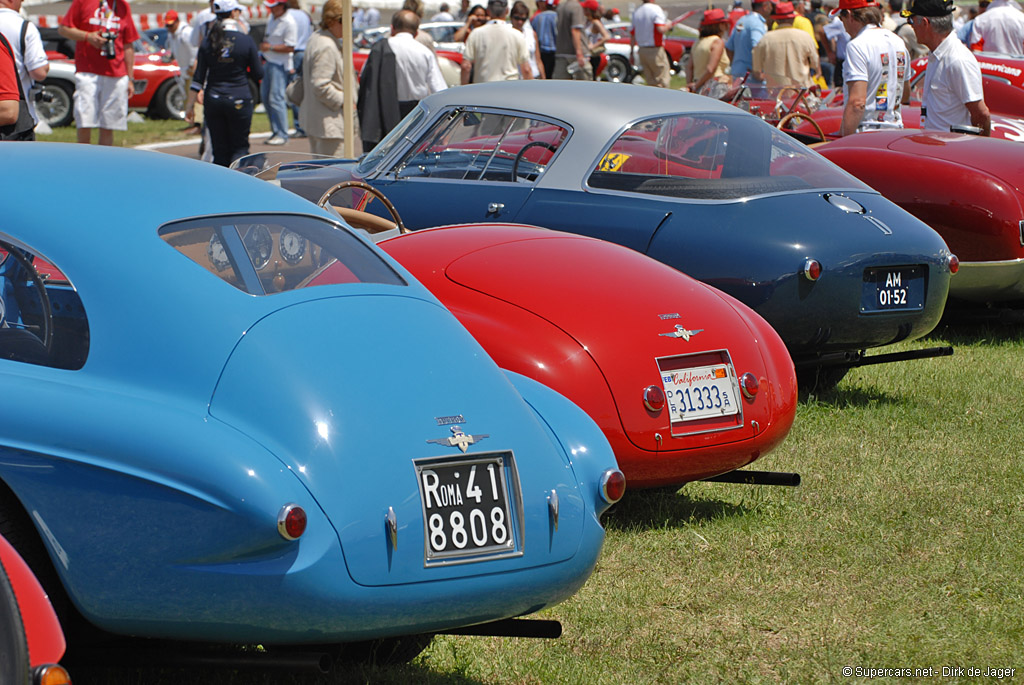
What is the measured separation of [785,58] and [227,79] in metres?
5.85

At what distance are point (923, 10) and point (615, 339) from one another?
18.8 ft

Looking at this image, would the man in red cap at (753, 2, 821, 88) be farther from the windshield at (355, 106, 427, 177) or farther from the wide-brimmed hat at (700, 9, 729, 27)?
the windshield at (355, 106, 427, 177)

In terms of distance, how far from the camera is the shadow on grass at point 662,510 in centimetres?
482

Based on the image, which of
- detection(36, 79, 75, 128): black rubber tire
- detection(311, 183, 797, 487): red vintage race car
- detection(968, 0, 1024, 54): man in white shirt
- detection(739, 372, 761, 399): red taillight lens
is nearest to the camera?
detection(311, 183, 797, 487): red vintage race car

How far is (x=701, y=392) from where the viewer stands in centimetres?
441

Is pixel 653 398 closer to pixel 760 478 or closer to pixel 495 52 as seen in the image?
pixel 760 478

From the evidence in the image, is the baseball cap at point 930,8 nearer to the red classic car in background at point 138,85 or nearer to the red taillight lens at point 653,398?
the red taillight lens at point 653,398

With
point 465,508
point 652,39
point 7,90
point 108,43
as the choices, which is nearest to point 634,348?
point 465,508

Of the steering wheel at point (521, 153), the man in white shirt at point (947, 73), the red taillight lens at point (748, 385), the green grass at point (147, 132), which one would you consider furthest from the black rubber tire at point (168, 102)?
the red taillight lens at point (748, 385)

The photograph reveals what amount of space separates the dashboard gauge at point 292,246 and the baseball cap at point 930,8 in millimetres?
6688

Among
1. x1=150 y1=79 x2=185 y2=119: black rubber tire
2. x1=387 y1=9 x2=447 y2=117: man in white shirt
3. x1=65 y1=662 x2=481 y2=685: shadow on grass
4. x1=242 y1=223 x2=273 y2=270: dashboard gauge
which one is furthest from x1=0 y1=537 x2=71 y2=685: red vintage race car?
x1=150 y1=79 x2=185 y2=119: black rubber tire

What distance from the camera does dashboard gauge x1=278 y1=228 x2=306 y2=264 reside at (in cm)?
331

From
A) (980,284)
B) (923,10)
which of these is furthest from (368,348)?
(923,10)

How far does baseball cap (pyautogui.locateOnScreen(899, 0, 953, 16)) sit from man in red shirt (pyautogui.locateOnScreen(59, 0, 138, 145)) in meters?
6.76
